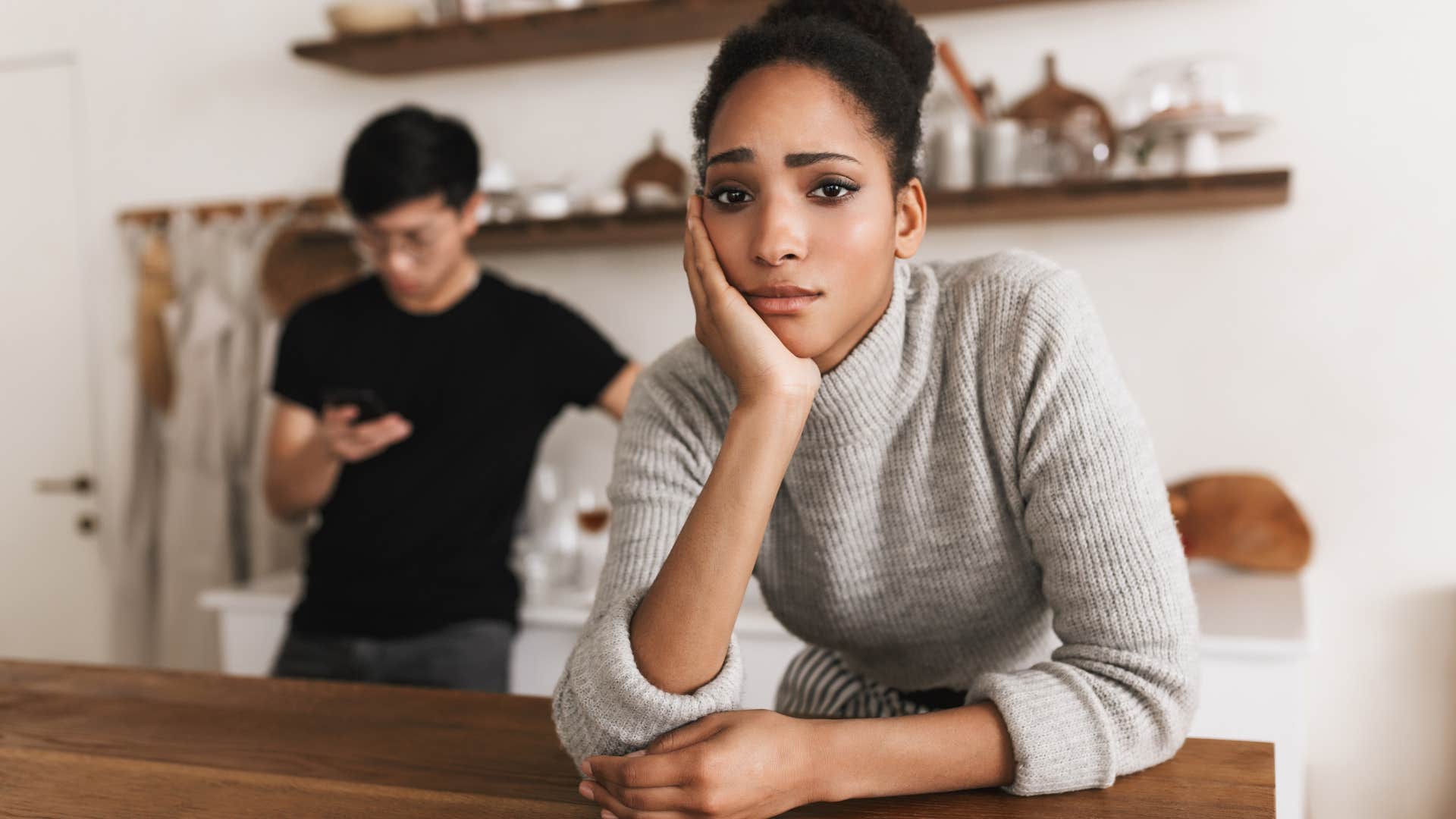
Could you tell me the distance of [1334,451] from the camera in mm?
2287

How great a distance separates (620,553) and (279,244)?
214cm

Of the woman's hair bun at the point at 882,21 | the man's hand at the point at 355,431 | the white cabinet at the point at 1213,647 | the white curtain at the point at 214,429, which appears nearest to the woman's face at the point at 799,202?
the woman's hair bun at the point at 882,21

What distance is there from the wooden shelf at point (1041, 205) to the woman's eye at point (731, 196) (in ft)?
4.45

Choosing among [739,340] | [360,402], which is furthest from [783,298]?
[360,402]

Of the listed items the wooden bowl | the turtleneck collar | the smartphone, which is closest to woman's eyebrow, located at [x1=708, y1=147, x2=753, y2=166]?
the turtleneck collar

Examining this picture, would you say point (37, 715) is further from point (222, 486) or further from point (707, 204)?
point (222, 486)

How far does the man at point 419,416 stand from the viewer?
2.04 metres

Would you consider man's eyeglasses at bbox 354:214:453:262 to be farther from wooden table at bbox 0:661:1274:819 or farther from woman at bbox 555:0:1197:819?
woman at bbox 555:0:1197:819

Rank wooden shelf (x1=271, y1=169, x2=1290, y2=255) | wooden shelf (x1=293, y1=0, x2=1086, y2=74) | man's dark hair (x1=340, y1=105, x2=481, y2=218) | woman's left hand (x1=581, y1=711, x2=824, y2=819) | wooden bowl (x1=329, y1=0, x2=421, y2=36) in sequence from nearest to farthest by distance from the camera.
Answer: woman's left hand (x1=581, y1=711, x2=824, y2=819) < man's dark hair (x1=340, y1=105, x2=481, y2=218) < wooden shelf (x1=271, y1=169, x2=1290, y2=255) < wooden shelf (x1=293, y1=0, x2=1086, y2=74) < wooden bowl (x1=329, y1=0, x2=421, y2=36)

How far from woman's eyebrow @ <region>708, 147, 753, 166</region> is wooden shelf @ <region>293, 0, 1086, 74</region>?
149 cm

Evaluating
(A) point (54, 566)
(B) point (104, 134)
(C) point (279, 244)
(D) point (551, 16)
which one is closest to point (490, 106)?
(D) point (551, 16)

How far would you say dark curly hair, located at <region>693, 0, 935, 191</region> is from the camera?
97 centimetres

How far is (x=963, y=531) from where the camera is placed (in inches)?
41.6

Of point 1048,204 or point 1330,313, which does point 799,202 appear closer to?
point 1048,204
